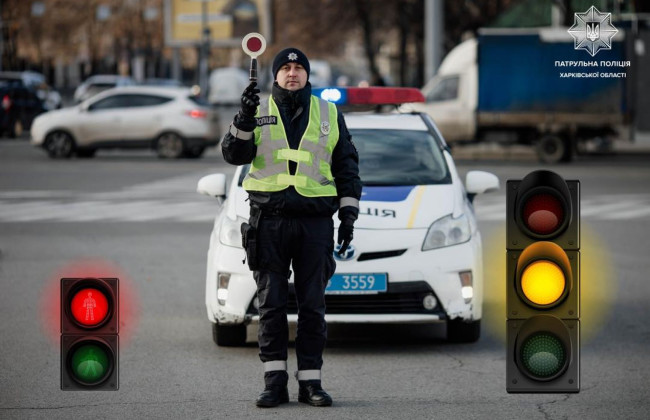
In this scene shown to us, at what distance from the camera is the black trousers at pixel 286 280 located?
6.83 metres

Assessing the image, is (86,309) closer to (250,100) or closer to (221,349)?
(250,100)

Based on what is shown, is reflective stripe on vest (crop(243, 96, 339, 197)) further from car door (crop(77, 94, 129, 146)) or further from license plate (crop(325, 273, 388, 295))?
car door (crop(77, 94, 129, 146))

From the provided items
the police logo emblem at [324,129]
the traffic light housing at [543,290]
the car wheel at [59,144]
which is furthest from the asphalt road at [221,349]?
the car wheel at [59,144]

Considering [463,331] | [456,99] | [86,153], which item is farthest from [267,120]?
[86,153]

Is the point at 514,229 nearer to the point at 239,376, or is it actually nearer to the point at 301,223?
the point at 301,223

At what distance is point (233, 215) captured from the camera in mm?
8773

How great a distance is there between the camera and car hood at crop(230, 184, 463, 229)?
8.70m

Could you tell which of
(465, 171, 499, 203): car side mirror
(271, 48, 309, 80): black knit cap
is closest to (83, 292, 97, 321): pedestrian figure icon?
(271, 48, 309, 80): black knit cap

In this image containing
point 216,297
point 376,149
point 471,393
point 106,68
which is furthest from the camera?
point 106,68

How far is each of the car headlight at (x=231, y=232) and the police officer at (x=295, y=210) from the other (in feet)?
5.63

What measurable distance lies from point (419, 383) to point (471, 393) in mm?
384

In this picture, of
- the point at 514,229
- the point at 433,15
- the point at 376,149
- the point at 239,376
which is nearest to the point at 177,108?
the point at 433,15

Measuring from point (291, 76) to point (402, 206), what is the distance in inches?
90.8

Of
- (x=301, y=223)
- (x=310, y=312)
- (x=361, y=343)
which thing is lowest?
(x=361, y=343)
